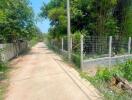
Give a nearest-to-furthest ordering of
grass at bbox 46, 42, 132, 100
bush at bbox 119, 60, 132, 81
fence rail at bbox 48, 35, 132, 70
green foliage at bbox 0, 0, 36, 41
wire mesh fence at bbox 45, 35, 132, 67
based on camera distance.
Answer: grass at bbox 46, 42, 132, 100 < bush at bbox 119, 60, 132, 81 < fence rail at bbox 48, 35, 132, 70 < wire mesh fence at bbox 45, 35, 132, 67 < green foliage at bbox 0, 0, 36, 41

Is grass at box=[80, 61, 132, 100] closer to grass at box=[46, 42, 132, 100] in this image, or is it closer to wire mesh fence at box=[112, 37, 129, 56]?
grass at box=[46, 42, 132, 100]

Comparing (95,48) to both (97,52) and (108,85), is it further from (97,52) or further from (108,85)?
(108,85)

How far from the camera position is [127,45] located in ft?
70.9

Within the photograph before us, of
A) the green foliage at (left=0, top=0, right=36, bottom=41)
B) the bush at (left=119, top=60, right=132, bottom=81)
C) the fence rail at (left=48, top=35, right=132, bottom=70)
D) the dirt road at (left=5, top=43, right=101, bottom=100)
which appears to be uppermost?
the green foliage at (left=0, top=0, right=36, bottom=41)

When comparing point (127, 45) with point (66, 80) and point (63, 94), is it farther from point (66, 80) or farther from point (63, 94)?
point (63, 94)

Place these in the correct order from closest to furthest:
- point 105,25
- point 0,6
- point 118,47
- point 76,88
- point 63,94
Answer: point 63,94, point 76,88, point 0,6, point 118,47, point 105,25

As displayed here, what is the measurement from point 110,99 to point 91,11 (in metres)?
16.8

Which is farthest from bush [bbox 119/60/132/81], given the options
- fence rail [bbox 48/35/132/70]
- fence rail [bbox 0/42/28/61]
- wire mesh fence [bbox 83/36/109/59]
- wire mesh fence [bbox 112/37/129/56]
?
fence rail [bbox 0/42/28/61]

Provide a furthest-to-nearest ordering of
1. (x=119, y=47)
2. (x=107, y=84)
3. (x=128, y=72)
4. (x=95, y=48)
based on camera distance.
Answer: (x=119, y=47) → (x=95, y=48) → (x=128, y=72) → (x=107, y=84)

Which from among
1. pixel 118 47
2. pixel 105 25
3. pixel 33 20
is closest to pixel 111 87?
pixel 118 47

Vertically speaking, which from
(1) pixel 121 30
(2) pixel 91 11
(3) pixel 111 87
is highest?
(2) pixel 91 11

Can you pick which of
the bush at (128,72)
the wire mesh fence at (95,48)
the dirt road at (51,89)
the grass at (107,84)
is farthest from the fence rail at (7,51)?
the bush at (128,72)

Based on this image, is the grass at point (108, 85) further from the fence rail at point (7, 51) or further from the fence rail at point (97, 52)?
the fence rail at point (7, 51)

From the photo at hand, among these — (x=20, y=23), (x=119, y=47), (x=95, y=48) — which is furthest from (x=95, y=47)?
(x=20, y=23)
